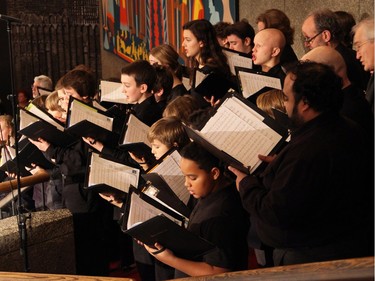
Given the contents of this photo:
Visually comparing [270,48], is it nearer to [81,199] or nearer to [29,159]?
[81,199]

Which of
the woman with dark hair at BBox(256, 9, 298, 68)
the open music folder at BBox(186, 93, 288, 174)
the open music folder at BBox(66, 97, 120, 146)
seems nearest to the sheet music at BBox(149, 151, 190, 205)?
the open music folder at BBox(186, 93, 288, 174)

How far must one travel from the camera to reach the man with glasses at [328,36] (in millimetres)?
4953

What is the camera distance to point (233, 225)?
11.3 feet

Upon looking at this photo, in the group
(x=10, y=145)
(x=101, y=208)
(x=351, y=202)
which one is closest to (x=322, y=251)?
(x=351, y=202)

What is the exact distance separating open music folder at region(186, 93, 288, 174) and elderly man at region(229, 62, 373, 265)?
0.17 m

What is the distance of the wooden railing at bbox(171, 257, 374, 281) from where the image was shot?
6.18 ft

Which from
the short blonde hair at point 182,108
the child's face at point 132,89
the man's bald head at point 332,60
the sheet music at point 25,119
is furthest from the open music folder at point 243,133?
the sheet music at point 25,119

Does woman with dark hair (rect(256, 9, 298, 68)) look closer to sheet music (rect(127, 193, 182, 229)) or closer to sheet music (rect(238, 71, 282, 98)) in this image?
sheet music (rect(238, 71, 282, 98))

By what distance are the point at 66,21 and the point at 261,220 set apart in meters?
13.2

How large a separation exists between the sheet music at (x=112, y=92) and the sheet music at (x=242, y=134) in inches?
107

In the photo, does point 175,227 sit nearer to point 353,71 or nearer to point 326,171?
point 326,171

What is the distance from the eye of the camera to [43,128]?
5.16 meters

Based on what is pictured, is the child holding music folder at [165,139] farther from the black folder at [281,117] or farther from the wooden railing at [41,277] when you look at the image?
the wooden railing at [41,277]

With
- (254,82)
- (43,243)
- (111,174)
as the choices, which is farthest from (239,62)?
(43,243)
